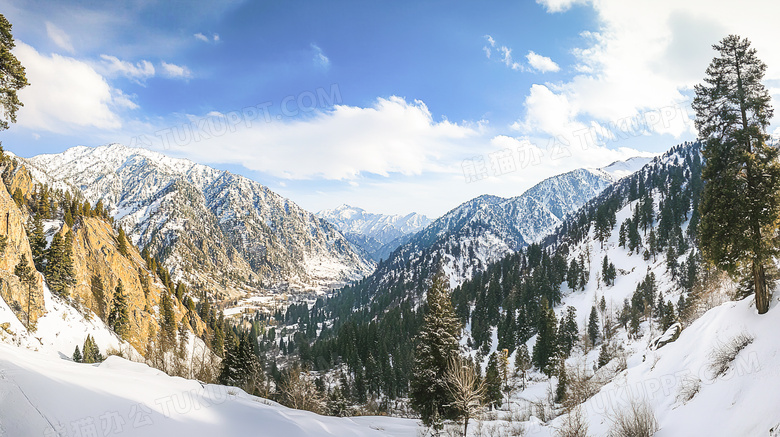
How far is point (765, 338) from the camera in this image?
1373cm

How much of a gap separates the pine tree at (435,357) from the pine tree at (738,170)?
16.1 metres

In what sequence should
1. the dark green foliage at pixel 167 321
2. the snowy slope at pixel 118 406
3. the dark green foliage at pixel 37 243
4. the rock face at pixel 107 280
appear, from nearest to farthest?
the snowy slope at pixel 118 406 < the dark green foliage at pixel 37 243 < the rock face at pixel 107 280 < the dark green foliage at pixel 167 321

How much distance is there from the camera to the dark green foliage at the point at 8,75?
14.8 meters

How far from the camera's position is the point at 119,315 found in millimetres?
63688

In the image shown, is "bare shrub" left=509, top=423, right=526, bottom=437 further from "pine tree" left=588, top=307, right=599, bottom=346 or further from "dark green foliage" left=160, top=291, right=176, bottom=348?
"dark green foliage" left=160, top=291, right=176, bottom=348

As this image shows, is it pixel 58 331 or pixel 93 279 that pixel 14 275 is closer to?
pixel 58 331

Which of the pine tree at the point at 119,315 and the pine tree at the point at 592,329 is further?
the pine tree at the point at 592,329

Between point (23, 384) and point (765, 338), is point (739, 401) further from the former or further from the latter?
point (23, 384)

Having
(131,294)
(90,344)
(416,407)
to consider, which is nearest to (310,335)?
(131,294)

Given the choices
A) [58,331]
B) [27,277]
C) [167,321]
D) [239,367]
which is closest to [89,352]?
[58,331]

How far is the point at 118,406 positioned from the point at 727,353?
82.5 feet

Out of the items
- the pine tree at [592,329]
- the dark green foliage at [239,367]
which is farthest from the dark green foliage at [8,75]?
the pine tree at [592,329]

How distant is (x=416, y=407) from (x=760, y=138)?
27.2 metres

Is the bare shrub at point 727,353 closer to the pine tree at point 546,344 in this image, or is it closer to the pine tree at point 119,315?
the pine tree at point 546,344
